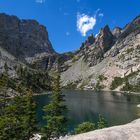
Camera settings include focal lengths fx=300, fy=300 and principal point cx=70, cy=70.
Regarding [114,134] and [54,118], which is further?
[54,118]

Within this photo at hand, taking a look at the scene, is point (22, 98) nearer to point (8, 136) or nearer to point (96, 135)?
point (8, 136)

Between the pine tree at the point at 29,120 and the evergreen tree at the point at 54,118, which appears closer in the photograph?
the pine tree at the point at 29,120

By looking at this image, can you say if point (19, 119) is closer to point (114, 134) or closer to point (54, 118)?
point (54, 118)

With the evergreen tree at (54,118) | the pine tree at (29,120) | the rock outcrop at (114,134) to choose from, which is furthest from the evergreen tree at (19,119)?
the rock outcrop at (114,134)

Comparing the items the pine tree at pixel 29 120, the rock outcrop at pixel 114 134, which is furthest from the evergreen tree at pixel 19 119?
the rock outcrop at pixel 114 134

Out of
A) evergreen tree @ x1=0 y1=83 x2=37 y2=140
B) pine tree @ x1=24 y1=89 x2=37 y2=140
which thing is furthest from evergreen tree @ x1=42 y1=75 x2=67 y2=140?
evergreen tree @ x1=0 y1=83 x2=37 y2=140

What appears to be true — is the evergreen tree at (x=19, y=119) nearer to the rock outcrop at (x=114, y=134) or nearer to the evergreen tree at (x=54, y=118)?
the evergreen tree at (x=54, y=118)

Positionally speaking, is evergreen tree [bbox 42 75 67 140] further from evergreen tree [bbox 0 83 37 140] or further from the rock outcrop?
the rock outcrop

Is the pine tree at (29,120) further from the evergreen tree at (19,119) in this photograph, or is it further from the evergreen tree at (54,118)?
the evergreen tree at (54,118)

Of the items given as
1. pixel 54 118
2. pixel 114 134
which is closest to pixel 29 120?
pixel 54 118

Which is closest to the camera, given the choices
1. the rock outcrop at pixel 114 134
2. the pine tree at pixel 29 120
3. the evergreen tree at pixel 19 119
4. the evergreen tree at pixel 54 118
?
the rock outcrop at pixel 114 134

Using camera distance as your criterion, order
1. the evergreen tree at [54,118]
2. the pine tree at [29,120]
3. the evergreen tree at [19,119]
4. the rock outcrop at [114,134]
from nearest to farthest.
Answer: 1. the rock outcrop at [114,134]
2. the evergreen tree at [19,119]
3. the pine tree at [29,120]
4. the evergreen tree at [54,118]

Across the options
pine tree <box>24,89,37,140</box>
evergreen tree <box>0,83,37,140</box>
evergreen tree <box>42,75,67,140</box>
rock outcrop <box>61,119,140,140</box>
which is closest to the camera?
rock outcrop <box>61,119,140,140</box>

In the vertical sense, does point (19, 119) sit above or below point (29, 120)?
above
